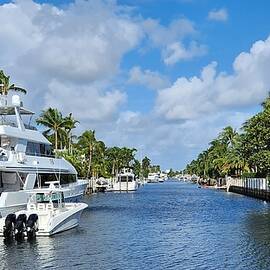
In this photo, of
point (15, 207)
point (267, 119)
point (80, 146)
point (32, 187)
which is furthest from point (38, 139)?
point (80, 146)

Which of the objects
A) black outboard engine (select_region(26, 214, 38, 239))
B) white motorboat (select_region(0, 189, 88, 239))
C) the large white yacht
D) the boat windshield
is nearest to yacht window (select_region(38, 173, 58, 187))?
the large white yacht

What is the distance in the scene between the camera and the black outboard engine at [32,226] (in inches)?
1476

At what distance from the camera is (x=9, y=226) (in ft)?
124

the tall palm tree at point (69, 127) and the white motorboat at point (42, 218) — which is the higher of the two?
the tall palm tree at point (69, 127)

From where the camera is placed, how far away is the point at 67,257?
102 feet

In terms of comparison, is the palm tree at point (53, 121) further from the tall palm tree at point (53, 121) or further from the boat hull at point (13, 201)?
the boat hull at point (13, 201)

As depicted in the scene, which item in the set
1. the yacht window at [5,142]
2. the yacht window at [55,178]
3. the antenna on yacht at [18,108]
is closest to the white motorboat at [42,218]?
the yacht window at [5,142]

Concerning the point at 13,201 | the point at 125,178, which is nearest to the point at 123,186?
the point at 125,178

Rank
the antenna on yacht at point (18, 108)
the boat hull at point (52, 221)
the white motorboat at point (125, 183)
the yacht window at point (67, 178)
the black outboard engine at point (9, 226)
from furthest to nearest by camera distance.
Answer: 1. the white motorboat at point (125, 183)
2. the yacht window at point (67, 178)
3. the antenna on yacht at point (18, 108)
4. the boat hull at point (52, 221)
5. the black outboard engine at point (9, 226)

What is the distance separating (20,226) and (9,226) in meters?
0.79

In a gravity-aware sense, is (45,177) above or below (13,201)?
above

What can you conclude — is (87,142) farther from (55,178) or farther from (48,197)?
(48,197)

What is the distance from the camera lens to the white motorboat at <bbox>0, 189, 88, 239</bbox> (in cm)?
3778

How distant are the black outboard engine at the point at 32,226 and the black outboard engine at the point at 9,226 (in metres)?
1.11
